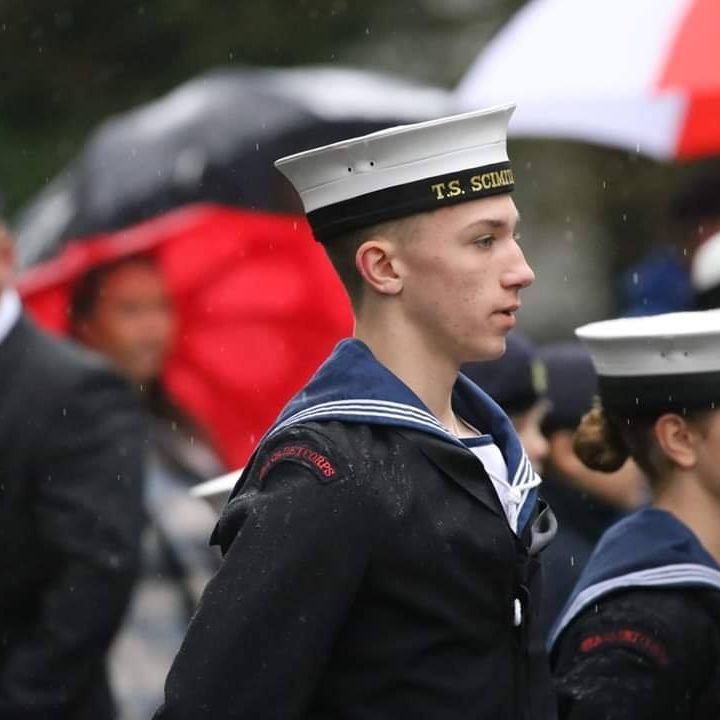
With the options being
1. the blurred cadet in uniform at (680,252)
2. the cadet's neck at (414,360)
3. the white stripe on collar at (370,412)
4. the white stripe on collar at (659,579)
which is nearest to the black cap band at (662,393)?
the white stripe on collar at (659,579)

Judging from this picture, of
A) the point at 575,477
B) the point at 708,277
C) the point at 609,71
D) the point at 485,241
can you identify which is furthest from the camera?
the point at 609,71

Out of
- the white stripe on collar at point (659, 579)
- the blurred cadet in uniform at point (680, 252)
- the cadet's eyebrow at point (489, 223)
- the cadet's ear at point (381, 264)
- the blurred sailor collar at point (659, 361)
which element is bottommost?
the white stripe on collar at point (659, 579)

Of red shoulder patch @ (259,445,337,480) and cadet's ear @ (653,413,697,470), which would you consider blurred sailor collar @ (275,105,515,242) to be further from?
cadet's ear @ (653,413,697,470)

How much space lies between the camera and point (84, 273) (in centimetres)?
885

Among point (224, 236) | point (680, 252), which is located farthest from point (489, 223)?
point (224, 236)

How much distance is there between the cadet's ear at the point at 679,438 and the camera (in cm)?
464

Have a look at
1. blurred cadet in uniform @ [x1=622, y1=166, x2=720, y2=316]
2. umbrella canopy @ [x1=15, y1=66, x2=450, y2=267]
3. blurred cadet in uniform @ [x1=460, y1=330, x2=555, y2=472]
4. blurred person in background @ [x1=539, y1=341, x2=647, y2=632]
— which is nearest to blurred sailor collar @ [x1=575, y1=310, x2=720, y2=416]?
blurred cadet in uniform @ [x1=460, y1=330, x2=555, y2=472]

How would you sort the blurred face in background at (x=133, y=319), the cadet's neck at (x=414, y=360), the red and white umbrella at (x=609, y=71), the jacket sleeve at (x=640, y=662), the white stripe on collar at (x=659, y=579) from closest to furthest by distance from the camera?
1. the cadet's neck at (x=414, y=360)
2. the jacket sleeve at (x=640, y=662)
3. the white stripe on collar at (x=659, y=579)
4. the red and white umbrella at (x=609, y=71)
5. the blurred face in background at (x=133, y=319)

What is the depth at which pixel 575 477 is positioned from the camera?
6562mm

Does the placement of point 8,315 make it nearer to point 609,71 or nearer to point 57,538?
point 57,538

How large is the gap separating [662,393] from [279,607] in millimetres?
1234

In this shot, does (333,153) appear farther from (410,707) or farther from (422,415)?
(410,707)

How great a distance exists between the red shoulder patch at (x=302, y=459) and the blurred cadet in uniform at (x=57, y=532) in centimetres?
247

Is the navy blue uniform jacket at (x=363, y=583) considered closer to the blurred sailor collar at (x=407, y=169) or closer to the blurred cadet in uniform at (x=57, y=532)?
the blurred sailor collar at (x=407, y=169)
